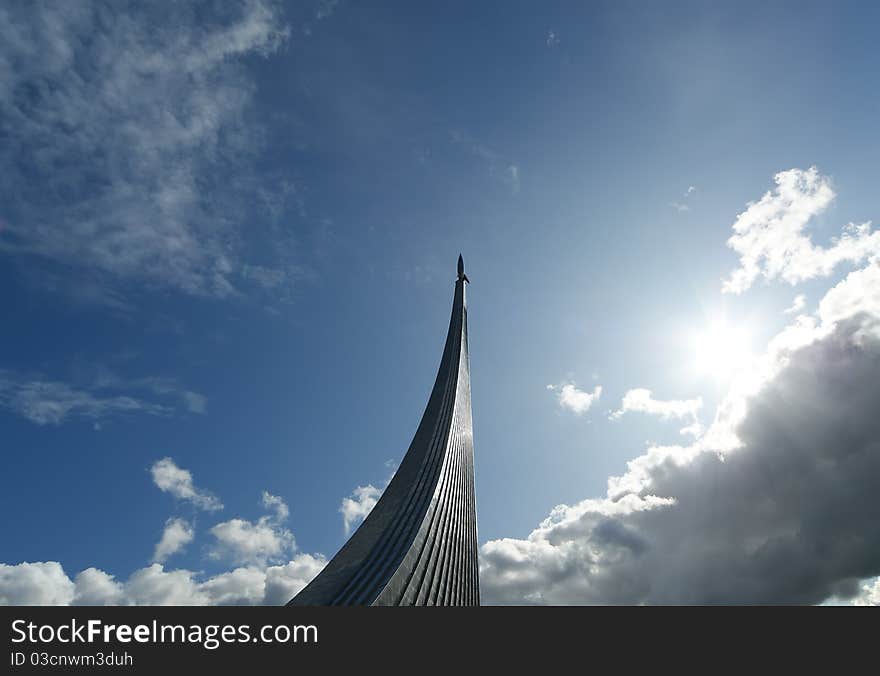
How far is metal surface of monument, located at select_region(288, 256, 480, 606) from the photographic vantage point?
1460cm

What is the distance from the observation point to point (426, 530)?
1748cm

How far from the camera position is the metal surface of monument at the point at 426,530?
47.9 ft
